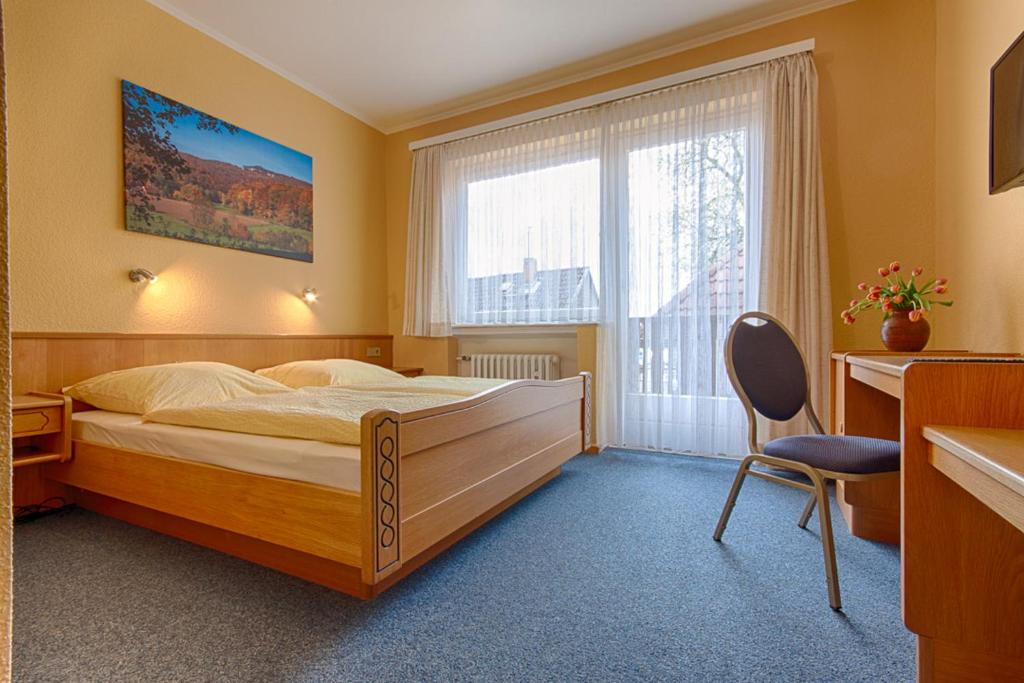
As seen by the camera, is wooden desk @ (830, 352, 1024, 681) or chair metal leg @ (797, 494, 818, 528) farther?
chair metal leg @ (797, 494, 818, 528)

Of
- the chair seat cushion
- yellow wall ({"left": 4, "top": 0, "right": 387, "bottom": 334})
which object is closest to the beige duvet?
yellow wall ({"left": 4, "top": 0, "right": 387, "bottom": 334})

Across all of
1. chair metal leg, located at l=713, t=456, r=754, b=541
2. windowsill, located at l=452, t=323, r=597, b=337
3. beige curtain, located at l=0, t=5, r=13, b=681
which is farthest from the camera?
windowsill, located at l=452, t=323, r=597, b=337

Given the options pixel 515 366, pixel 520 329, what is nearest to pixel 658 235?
pixel 520 329

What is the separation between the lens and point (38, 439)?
2.17 m

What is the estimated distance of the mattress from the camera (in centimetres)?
146

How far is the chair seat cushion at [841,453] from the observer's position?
1439 millimetres

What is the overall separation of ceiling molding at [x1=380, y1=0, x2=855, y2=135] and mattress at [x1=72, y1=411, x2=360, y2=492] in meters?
3.27

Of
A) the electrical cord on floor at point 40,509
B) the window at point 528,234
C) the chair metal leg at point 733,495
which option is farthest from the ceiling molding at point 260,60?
the chair metal leg at point 733,495

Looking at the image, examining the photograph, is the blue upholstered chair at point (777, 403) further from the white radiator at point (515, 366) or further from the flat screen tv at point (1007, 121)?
the white radiator at point (515, 366)

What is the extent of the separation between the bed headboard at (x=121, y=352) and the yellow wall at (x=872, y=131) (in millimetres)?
3763

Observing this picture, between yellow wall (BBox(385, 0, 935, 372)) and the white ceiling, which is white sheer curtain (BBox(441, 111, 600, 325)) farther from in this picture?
yellow wall (BBox(385, 0, 935, 372))

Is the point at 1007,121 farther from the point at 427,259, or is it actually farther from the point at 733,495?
the point at 427,259

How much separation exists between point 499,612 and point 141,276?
2698mm

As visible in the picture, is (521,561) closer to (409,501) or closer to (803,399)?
(409,501)
